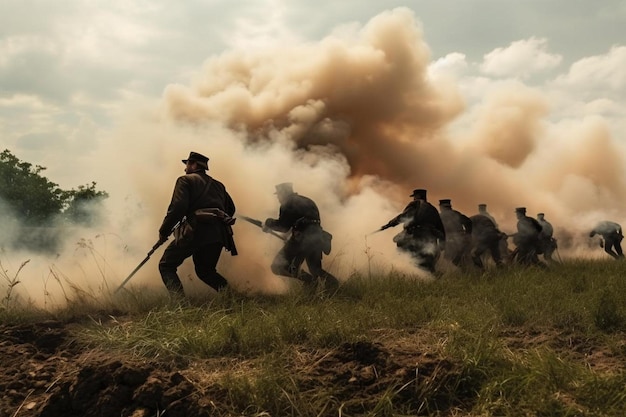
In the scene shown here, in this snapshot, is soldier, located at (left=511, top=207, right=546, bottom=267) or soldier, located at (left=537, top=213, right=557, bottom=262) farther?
soldier, located at (left=537, top=213, right=557, bottom=262)

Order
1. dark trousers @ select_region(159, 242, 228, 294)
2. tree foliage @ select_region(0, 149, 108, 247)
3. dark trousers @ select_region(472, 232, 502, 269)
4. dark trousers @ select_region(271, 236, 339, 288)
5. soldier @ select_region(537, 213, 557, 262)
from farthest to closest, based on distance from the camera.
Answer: tree foliage @ select_region(0, 149, 108, 247)
soldier @ select_region(537, 213, 557, 262)
dark trousers @ select_region(472, 232, 502, 269)
dark trousers @ select_region(271, 236, 339, 288)
dark trousers @ select_region(159, 242, 228, 294)

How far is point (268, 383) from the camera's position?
3162 mm

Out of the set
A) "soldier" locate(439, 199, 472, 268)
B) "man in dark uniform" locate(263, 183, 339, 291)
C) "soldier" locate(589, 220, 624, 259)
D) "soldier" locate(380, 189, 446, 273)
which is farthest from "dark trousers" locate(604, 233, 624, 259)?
"man in dark uniform" locate(263, 183, 339, 291)

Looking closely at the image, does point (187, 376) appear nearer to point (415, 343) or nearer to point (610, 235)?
point (415, 343)

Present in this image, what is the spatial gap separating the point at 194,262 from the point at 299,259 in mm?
1748

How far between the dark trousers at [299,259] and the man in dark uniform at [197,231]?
121 centimetres

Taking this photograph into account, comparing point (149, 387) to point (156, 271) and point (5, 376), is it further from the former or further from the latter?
point (156, 271)

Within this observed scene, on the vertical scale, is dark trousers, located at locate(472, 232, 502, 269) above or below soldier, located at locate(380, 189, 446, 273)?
below

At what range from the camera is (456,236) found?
36.3 feet

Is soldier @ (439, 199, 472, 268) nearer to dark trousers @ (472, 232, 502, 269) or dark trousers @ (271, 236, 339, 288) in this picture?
dark trousers @ (472, 232, 502, 269)

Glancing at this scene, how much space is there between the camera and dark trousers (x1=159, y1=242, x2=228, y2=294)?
6334mm

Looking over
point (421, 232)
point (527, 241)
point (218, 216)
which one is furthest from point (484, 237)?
point (218, 216)

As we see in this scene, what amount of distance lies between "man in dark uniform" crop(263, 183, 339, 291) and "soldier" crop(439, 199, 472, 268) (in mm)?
3830

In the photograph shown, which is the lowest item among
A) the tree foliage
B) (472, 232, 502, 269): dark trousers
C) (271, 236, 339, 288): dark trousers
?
(472, 232, 502, 269): dark trousers
